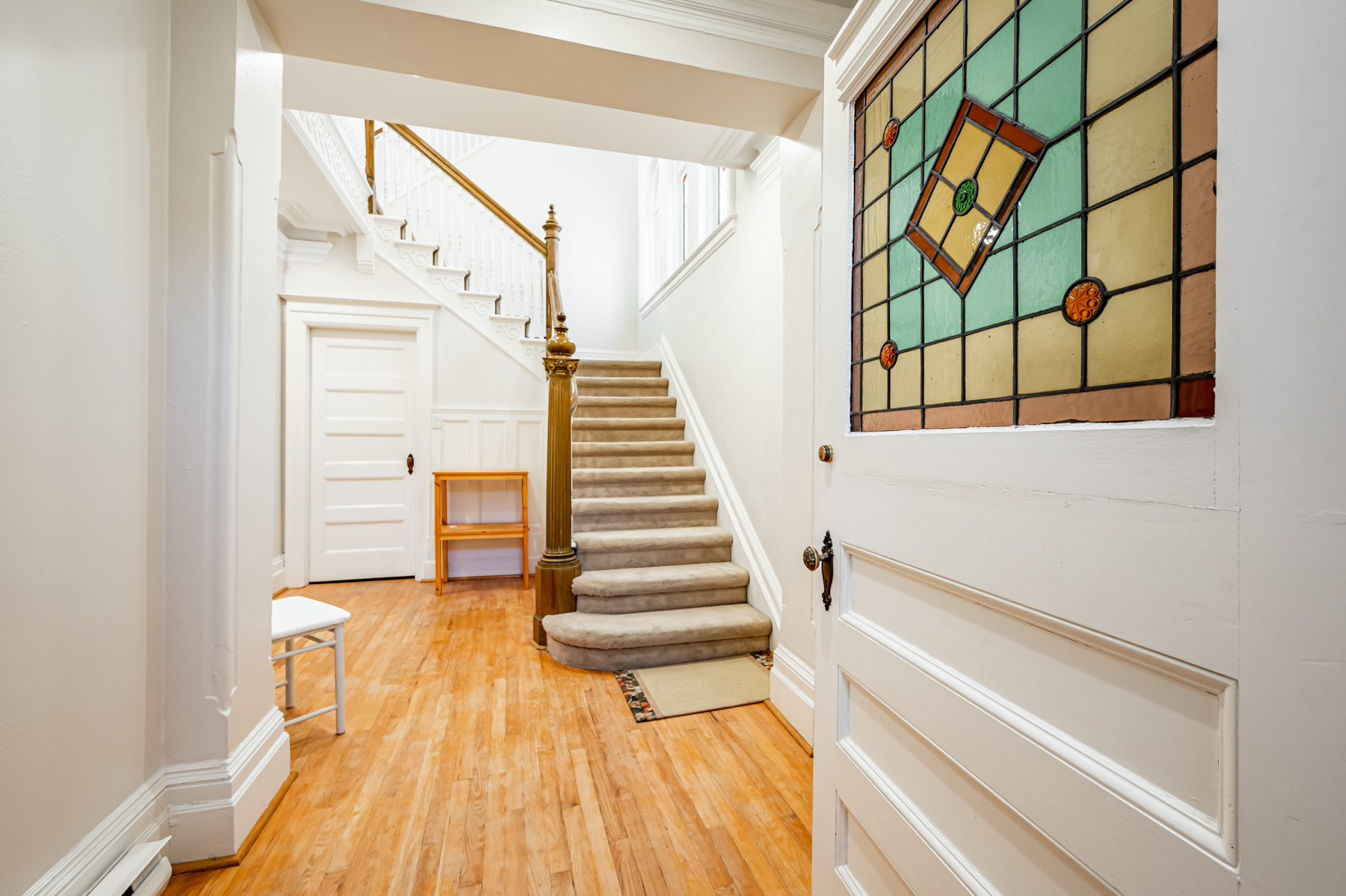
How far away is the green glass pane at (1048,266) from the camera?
61cm

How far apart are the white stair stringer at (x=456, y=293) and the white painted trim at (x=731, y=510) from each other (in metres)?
1.15

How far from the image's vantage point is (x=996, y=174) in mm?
714

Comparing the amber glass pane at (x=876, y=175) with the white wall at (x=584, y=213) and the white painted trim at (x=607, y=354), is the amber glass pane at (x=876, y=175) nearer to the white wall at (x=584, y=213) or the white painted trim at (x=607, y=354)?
the white painted trim at (x=607, y=354)

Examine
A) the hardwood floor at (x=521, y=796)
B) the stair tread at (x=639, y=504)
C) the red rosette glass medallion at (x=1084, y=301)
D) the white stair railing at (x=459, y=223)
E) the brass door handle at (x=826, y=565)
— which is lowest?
the hardwood floor at (x=521, y=796)

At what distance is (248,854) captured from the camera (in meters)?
1.42

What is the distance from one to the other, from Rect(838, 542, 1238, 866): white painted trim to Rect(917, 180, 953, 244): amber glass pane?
501 millimetres

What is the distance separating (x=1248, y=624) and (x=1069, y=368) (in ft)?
0.94

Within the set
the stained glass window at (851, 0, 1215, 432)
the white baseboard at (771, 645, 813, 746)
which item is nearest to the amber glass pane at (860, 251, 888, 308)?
the stained glass window at (851, 0, 1215, 432)

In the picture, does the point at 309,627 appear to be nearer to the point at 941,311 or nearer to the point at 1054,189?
the point at 941,311

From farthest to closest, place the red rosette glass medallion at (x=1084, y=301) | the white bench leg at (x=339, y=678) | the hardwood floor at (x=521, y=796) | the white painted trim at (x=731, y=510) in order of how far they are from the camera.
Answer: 1. the white painted trim at (x=731, y=510)
2. the white bench leg at (x=339, y=678)
3. the hardwood floor at (x=521, y=796)
4. the red rosette glass medallion at (x=1084, y=301)

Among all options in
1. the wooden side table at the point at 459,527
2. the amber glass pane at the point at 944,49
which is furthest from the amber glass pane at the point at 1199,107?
the wooden side table at the point at 459,527

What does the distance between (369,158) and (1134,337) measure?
4.96 metres

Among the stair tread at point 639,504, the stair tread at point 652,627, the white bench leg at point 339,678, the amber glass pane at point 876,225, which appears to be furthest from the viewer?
the stair tread at point 639,504

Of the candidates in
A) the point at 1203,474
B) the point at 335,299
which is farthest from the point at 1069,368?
the point at 335,299
